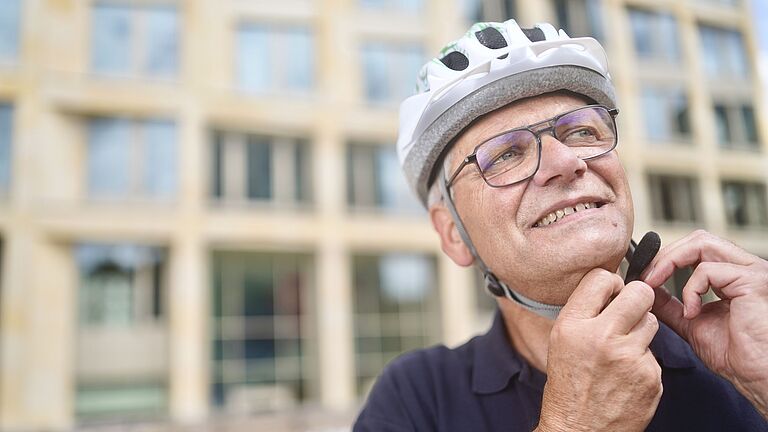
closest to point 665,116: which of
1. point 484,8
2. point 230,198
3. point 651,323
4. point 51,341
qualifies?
point 484,8

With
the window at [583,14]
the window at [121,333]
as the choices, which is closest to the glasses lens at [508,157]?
the window at [583,14]

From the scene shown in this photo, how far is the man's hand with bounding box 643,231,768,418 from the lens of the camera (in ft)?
2.95

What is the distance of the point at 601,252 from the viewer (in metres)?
0.98

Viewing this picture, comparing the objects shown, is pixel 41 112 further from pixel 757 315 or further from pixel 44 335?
pixel 757 315

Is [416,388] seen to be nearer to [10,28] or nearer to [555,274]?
[555,274]

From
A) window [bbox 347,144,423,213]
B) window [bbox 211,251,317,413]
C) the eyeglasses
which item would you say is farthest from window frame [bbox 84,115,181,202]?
the eyeglasses

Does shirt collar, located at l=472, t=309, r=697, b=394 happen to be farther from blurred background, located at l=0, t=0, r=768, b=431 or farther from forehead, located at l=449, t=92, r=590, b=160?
blurred background, located at l=0, t=0, r=768, b=431

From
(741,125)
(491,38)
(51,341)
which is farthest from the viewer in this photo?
(51,341)

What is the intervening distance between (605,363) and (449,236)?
23.6 inches

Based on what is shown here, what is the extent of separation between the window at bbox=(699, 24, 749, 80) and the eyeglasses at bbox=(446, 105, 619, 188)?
379 cm

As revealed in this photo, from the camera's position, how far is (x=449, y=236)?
139 centimetres

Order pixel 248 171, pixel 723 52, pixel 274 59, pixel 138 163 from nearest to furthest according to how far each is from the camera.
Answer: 1. pixel 723 52
2. pixel 138 163
3. pixel 248 171
4. pixel 274 59

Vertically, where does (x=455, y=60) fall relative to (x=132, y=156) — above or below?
below

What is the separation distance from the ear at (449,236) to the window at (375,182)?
41.8 ft
